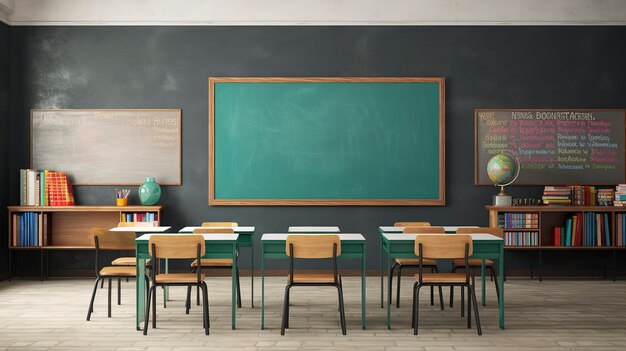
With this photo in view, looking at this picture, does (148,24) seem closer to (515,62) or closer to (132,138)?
(132,138)

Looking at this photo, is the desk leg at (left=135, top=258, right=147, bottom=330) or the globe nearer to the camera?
the desk leg at (left=135, top=258, right=147, bottom=330)

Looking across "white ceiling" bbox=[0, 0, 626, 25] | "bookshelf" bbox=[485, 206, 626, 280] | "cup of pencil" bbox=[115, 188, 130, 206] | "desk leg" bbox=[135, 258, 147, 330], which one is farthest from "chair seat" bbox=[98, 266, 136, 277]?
"bookshelf" bbox=[485, 206, 626, 280]

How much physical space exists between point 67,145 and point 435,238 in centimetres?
512

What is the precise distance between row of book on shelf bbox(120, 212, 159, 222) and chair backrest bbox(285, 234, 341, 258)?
10.4 feet

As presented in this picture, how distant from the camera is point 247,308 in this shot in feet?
18.6

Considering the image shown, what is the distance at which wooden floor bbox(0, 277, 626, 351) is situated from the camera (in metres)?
4.40

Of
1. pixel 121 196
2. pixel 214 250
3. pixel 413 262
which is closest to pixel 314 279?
pixel 214 250

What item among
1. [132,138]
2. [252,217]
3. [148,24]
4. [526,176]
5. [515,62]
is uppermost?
[148,24]

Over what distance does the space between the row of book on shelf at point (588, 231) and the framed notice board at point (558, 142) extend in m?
0.57

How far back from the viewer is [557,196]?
743 cm

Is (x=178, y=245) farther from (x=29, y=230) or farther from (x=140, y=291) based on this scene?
(x=29, y=230)

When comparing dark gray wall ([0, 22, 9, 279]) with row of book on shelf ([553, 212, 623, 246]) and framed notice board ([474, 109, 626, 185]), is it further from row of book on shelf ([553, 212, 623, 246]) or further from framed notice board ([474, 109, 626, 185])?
row of book on shelf ([553, 212, 623, 246])

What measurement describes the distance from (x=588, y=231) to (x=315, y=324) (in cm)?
408

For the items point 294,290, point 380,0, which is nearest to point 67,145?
point 294,290
